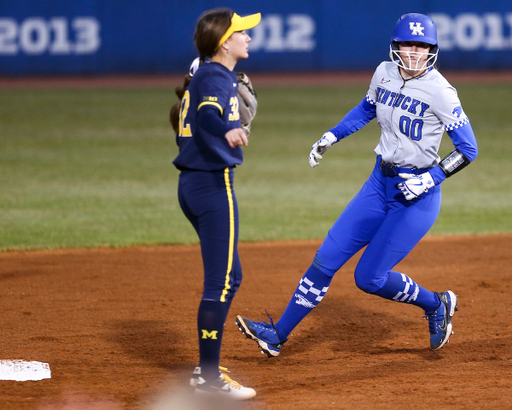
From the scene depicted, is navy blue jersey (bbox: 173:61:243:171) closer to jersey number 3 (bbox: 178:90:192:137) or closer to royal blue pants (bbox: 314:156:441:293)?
jersey number 3 (bbox: 178:90:192:137)

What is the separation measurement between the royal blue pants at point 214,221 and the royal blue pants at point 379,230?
880mm

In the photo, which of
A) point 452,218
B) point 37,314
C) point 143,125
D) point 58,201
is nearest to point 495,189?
point 452,218

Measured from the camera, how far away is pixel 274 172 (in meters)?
11.8

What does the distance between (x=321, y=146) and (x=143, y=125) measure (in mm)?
12615

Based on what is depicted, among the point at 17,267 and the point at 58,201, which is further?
the point at 58,201

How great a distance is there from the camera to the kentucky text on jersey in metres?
4.11

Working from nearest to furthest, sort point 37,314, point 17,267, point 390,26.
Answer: point 37,314 → point 17,267 → point 390,26

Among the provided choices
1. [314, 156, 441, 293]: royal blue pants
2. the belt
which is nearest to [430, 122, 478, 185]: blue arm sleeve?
the belt

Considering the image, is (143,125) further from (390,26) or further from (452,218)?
(390,26)

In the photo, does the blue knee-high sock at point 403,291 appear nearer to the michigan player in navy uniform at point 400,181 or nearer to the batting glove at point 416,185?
the michigan player in navy uniform at point 400,181

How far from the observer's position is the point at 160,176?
1137 centimetres

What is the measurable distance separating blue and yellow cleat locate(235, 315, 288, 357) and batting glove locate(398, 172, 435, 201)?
1.23 metres

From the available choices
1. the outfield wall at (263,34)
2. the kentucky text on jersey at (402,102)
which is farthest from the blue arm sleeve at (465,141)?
the outfield wall at (263,34)

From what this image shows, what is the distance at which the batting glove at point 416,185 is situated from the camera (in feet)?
13.1
